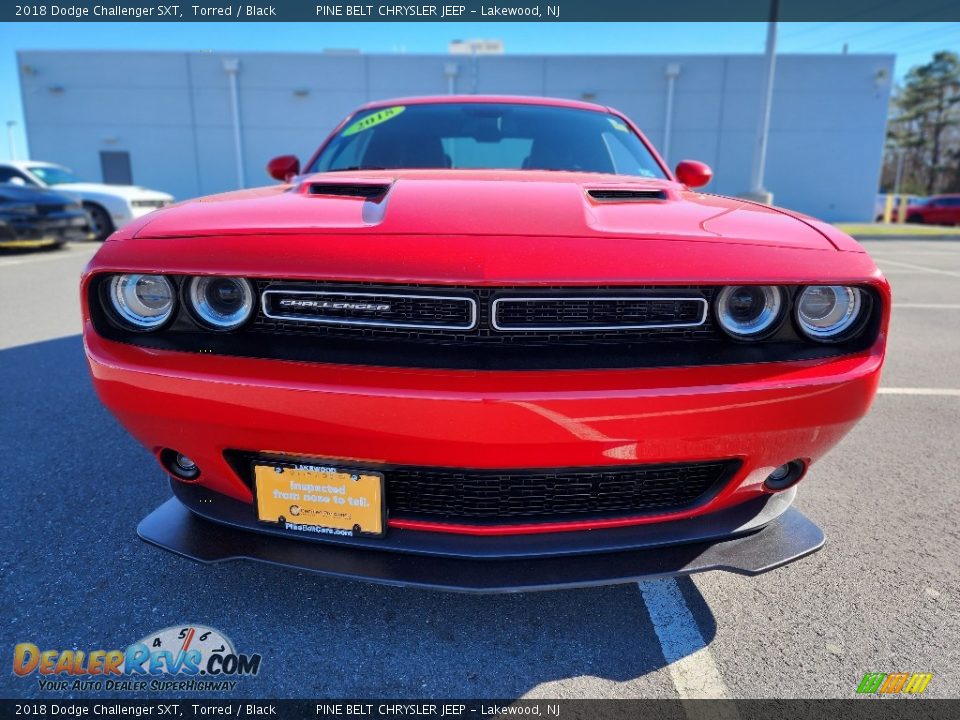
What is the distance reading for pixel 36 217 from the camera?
905 cm

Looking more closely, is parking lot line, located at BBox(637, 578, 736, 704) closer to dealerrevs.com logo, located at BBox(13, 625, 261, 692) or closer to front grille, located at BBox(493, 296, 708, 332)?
front grille, located at BBox(493, 296, 708, 332)

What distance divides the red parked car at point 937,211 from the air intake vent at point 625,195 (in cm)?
2994

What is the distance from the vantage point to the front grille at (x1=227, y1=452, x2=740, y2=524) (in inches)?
55.2

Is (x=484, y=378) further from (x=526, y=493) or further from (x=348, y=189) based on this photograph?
(x=348, y=189)

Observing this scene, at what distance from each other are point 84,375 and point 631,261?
3.54 metres

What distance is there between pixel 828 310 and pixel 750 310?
192 millimetres

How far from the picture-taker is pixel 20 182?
9.97 m

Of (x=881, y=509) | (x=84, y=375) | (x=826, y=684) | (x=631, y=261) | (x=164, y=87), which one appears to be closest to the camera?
(x=631, y=261)

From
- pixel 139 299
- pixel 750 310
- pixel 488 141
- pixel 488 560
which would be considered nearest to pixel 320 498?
pixel 488 560

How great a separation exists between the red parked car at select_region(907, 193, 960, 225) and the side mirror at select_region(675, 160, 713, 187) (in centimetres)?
2888

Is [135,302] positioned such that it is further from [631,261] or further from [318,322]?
[631,261]

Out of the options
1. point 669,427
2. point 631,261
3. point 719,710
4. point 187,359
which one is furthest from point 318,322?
point 719,710

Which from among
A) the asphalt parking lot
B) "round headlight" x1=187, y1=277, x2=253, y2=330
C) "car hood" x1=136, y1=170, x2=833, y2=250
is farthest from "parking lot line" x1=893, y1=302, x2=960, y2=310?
"round headlight" x1=187, y1=277, x2=253, y2=330

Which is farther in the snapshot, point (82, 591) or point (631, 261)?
point (82, 591)
